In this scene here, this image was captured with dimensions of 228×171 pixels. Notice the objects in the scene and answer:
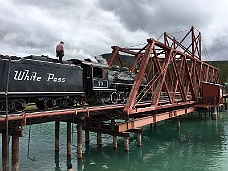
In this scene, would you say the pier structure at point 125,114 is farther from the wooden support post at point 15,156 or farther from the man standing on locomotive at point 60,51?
the man standing on locomotive at point 60,51

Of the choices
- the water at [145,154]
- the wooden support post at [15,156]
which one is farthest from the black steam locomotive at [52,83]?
the water at [145,154]

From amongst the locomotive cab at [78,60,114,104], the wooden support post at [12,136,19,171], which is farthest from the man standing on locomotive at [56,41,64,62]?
the wooden support post at [12,136,19,171]

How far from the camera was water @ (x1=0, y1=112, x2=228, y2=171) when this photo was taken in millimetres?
17188

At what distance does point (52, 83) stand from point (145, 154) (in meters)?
10.7

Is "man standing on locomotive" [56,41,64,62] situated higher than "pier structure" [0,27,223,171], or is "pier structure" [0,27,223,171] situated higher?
"man standing on locomotive" [56,41,64,62]

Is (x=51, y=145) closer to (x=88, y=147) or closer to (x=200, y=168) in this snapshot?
(x=88, y=147)

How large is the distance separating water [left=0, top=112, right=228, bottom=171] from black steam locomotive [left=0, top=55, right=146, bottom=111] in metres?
4.51

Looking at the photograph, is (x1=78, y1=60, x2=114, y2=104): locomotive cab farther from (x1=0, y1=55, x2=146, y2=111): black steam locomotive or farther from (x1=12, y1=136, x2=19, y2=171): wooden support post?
(x1=12, y1=136, x2=19, y2=171): wooden support post

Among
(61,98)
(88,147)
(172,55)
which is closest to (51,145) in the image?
(88,147)

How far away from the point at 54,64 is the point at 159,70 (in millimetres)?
12712

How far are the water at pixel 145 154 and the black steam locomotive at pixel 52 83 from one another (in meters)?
4.51

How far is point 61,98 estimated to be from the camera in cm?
1560

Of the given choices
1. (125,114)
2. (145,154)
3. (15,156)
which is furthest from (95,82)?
(145,154)

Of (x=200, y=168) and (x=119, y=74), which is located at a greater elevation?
(x=119, y=74)
